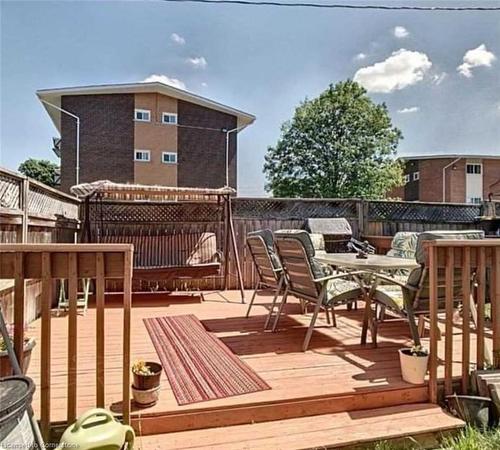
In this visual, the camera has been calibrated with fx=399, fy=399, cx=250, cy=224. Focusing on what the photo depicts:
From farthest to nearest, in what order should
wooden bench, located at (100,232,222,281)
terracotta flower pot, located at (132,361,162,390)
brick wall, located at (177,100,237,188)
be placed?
brick wall, located at (177,100,237,188) → wooden bench, located at (100,232,222,281) → terracotta flower pot, located at (132,361,162,390)

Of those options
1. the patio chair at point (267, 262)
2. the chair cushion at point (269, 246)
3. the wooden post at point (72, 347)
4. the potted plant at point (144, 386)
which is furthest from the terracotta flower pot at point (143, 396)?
the chair cushion at point (269, 246)

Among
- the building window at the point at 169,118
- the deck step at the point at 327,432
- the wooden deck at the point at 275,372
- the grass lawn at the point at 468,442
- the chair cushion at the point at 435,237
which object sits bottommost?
the grass lawn at the point at 468,442

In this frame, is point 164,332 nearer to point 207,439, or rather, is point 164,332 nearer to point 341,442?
point 207,439

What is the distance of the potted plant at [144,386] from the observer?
238 cm

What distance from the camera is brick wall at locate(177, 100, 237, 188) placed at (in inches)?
620

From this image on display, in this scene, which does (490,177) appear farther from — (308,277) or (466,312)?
(466,312)

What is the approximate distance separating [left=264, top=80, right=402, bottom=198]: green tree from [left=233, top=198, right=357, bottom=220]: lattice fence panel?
38.4 feet

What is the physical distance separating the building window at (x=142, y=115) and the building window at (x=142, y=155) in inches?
47.0

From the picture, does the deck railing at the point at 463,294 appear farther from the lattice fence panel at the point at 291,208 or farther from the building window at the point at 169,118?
the building window at the point at 169,118

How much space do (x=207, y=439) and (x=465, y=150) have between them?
2214 cm

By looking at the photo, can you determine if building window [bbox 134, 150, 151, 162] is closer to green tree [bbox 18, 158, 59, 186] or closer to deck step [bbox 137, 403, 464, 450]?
green tree [bbox 18, 158, 59, 186]

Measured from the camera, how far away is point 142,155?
15.2 metres

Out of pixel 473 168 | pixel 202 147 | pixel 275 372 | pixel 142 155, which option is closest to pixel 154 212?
pixel 275 372

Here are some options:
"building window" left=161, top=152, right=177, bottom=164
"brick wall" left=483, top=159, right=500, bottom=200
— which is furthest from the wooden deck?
"brick wall" left=483, top=159, right=500, bottom=200
